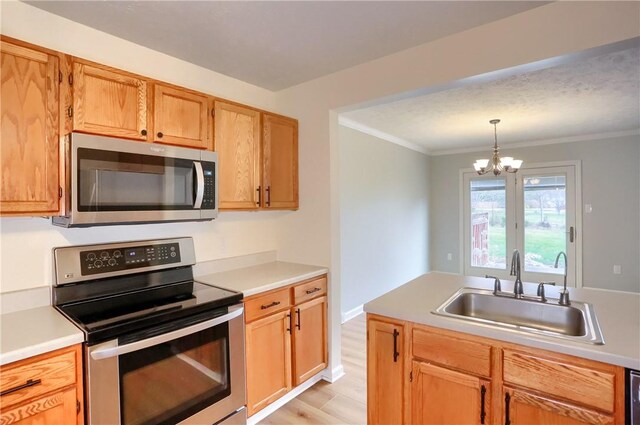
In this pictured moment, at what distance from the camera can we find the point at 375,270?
4508 millimetres

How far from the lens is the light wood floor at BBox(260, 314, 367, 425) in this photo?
2152mm

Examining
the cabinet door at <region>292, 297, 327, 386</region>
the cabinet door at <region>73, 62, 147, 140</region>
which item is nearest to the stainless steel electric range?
the cabinet door at <region>292, 297, 327, 386</region>

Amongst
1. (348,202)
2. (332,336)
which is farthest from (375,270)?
(332,336)

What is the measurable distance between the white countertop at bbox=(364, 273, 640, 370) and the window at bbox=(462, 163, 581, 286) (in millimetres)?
3922

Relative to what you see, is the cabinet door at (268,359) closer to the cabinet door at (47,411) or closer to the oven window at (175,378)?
the oven window at (175,378)

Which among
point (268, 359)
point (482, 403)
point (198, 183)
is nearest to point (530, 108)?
point (482, 403)

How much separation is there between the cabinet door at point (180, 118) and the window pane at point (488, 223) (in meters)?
5.13

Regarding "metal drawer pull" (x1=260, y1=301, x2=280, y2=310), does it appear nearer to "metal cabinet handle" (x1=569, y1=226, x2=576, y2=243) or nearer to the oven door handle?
the oven door handle

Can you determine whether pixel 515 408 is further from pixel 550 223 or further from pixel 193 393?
pixel 550 223

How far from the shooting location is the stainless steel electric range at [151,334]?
1410 millimetres

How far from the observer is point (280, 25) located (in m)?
1.88

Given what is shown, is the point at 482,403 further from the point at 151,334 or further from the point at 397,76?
the point at 397,76

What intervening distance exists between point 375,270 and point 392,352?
2.88 metres

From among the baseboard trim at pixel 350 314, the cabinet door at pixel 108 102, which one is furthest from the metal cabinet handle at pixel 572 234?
the cabinet door at pixel 108 102
